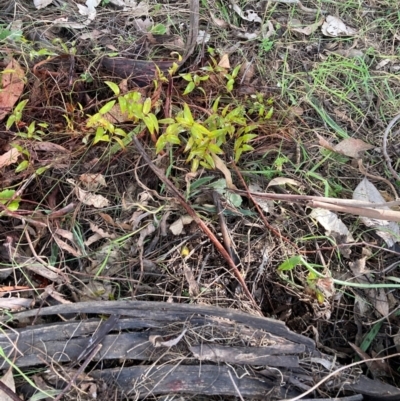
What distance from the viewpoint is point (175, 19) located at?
7.87ft

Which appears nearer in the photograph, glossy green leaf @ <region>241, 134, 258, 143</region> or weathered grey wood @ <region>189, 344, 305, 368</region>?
weathered grey wood @ <region>189, 344, 305, 368</region>

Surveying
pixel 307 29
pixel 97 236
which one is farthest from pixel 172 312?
pixel 307 29

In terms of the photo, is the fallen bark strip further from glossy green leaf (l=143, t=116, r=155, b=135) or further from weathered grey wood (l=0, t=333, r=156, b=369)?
glossy green leaf (l=143, t=116, r=155, b=135)

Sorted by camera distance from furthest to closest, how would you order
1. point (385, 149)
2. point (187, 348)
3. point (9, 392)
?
point (385, 149), point (187, 348), point (9, 392)

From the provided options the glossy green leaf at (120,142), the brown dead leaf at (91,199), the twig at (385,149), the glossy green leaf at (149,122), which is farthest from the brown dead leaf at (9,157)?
the twig at (385,149)

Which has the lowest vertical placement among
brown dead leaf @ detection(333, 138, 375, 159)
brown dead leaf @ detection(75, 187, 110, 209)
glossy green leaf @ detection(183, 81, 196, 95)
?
brown dead leaf @ detection(333, 138, 375, 159)

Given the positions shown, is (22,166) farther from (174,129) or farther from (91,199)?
(174,129)

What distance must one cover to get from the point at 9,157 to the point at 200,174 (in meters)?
0.76

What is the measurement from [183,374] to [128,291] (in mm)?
370

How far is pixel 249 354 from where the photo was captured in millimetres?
1522

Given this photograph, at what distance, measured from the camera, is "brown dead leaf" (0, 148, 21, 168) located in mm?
1841

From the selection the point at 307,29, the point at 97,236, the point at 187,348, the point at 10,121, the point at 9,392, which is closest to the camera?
the point at 9,392

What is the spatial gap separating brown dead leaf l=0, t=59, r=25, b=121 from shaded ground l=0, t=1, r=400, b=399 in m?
0.02

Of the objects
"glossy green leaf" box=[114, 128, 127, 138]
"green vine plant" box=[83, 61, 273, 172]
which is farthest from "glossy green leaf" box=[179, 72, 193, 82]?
"glossy green leaf" box=[114, 128, 127, 138]
